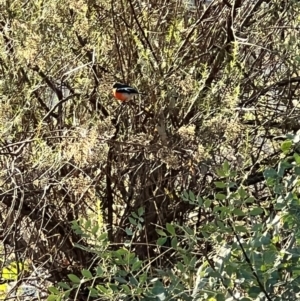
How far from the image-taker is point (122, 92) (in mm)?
2039

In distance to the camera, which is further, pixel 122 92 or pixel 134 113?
pixel 134 113

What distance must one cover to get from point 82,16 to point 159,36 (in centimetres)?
26

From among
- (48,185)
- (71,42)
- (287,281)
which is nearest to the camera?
(287,281)

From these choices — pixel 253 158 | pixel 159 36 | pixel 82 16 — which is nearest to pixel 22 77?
pixel 82 16

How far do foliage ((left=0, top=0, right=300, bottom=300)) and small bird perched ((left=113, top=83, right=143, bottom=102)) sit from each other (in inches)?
1.3

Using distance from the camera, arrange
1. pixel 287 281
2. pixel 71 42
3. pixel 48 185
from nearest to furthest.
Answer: pixel 287 281, pixel 48 185, pixel 71 42

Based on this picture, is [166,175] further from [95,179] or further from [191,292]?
[191,292]

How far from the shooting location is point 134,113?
214 centimetres

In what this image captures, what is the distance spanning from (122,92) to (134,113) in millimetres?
126

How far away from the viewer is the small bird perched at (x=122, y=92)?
2031 millimetres

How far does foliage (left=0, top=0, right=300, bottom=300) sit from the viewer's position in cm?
203

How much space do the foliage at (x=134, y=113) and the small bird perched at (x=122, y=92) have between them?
0.03 metres

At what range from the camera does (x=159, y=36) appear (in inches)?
85.1

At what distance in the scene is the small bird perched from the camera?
2.03 metres
